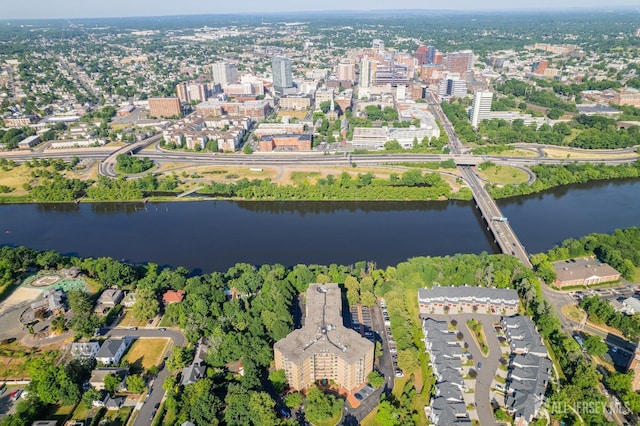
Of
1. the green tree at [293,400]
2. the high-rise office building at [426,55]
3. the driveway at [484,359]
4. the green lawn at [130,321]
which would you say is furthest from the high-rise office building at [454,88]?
the green tree at [293,400]

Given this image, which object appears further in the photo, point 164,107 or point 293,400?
point 164,107

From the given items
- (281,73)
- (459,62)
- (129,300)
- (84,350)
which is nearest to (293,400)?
(84,350)

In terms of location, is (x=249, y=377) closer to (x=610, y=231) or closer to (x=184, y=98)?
(x=610, y=231)

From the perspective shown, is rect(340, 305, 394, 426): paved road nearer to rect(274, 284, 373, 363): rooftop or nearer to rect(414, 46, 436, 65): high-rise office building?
rect(274, 284, 373, 363): rooftop

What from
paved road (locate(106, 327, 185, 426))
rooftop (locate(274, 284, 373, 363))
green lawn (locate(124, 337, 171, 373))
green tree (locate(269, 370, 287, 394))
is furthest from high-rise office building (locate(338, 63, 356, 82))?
green tree (locate(269, 370, 287, 394))

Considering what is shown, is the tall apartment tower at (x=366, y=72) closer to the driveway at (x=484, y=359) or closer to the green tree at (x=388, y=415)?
the driveway at (x=484, y=359)

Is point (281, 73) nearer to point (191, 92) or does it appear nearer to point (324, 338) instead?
point (191, 92)
